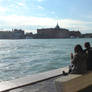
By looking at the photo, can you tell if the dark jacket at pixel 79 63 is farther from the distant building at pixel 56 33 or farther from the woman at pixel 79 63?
the distant building at pixel 56 33

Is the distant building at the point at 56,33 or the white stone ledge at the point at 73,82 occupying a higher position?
the distant building at the point at 56,33

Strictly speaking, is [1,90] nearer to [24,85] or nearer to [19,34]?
[24,85]

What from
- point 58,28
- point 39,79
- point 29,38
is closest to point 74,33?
point 58,28

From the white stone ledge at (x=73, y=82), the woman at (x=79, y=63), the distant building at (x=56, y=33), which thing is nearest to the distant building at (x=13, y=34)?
the distant building at (x=56, y=33)

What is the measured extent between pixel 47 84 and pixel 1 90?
130cm

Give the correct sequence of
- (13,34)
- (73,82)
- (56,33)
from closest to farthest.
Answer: (73,82), (56,33), (13,34)

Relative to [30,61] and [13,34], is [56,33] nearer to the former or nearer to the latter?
[13,34]

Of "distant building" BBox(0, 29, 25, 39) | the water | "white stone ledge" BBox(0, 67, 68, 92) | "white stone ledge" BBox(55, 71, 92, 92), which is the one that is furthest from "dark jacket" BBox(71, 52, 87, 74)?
"distant building" BBox(0, 29, 25, 39)

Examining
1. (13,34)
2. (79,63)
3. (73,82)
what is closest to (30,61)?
(79,63)

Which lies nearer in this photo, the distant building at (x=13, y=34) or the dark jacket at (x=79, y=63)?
the dark jacket at (x=79, y=63)

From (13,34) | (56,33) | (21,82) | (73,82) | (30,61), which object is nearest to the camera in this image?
(73,82)

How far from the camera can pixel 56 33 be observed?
11425 cm

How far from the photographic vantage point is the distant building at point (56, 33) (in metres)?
111

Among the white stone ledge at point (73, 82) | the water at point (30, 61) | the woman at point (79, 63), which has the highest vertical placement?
the woman at point (79, 63)
